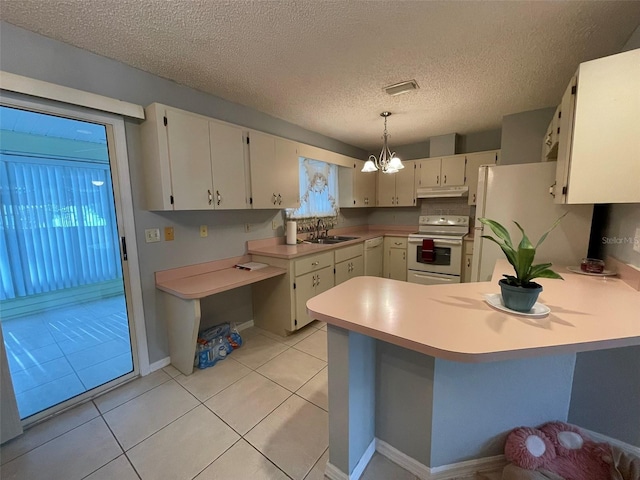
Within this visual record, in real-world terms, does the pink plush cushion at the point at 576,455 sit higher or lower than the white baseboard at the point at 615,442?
higher

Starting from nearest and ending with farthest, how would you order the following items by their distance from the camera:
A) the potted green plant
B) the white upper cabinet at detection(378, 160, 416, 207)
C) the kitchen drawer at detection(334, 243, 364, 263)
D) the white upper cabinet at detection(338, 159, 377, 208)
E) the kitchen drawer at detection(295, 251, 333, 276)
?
the potted green plant → the kitchen drawer at detection(295, 251, 333, 276) → the kitchen drawer at detection(334, 243, 364, 263) → the white upper cabinet at detection(338, 159, 377, 208) → the white upper cabinet at detection(378, 160, 416, 207)

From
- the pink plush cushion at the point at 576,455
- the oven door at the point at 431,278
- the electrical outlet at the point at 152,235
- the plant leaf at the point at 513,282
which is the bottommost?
the pink plush cushion at the point at 576,455

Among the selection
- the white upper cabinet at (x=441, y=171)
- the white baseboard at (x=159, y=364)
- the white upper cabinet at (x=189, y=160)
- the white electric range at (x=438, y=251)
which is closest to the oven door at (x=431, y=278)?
the white electric range at (x=438, y=251)

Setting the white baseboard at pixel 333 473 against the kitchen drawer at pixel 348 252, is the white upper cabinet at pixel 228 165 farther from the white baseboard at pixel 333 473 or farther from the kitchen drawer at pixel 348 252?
the white baseboard at pixel 333 473

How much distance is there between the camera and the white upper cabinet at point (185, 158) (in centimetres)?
193

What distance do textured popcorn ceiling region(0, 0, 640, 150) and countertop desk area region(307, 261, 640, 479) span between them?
151 centimetres

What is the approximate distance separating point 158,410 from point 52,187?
1.72m

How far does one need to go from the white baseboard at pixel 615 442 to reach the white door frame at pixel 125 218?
303 centimetres

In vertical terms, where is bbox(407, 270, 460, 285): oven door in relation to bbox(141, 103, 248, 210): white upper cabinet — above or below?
below

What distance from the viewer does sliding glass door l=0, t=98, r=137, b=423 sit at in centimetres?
167

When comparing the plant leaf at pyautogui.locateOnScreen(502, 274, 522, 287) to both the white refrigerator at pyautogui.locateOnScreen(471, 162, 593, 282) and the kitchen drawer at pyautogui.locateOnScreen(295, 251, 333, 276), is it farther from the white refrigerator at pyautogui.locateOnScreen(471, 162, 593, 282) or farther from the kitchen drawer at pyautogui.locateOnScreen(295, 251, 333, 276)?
the kitchen drawer at pyautogui.locateOnScreen(295, 251, 333, 276)

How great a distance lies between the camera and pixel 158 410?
1771 millimetres

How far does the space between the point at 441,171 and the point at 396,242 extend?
1.26m

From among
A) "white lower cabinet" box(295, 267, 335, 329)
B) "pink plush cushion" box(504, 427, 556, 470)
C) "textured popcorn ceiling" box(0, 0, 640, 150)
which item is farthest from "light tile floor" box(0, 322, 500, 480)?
"textured popcorn ceiling" box(0, 0, 640, 150)
